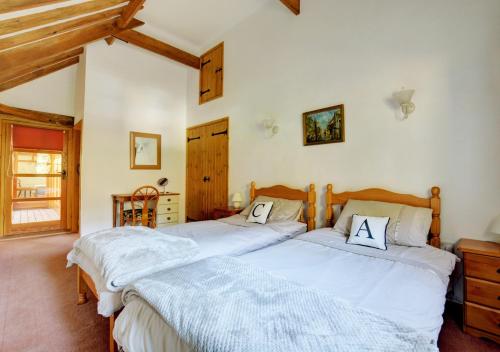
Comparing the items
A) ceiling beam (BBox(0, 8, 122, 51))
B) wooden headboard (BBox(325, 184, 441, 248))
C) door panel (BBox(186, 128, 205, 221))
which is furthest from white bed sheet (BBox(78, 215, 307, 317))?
ceiling beam (BBox(0, 8, 122, 51))

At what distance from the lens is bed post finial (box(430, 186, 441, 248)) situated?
6.68 feet

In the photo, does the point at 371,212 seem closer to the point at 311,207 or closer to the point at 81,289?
the point at 311,207

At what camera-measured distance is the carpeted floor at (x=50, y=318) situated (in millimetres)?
1610

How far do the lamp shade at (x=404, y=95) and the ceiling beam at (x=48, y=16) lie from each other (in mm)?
3289

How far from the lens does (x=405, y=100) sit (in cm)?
216

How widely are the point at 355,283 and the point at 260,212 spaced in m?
1.62

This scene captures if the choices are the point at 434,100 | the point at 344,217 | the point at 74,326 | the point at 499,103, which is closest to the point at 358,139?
the point at 434,100

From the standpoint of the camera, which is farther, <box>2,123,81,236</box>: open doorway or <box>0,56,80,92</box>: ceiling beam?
<box>2,123,81,236</box>: open doorway

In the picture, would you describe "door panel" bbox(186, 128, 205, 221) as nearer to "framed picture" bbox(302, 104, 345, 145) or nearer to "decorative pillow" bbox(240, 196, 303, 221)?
"decorative pillow" bbox(240, 196, 303, 221)

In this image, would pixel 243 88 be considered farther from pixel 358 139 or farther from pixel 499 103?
pixel 499 103

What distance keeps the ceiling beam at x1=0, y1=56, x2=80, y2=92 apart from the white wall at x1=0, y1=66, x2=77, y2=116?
8 cm

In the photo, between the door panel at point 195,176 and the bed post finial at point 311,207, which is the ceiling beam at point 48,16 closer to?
the door panel at point 195,176

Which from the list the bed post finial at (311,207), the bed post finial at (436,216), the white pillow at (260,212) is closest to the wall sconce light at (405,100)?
the bed post finial at (436,216)

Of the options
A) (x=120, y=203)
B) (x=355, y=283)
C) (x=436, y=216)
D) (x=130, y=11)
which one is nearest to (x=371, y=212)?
(x=436, y=216)
